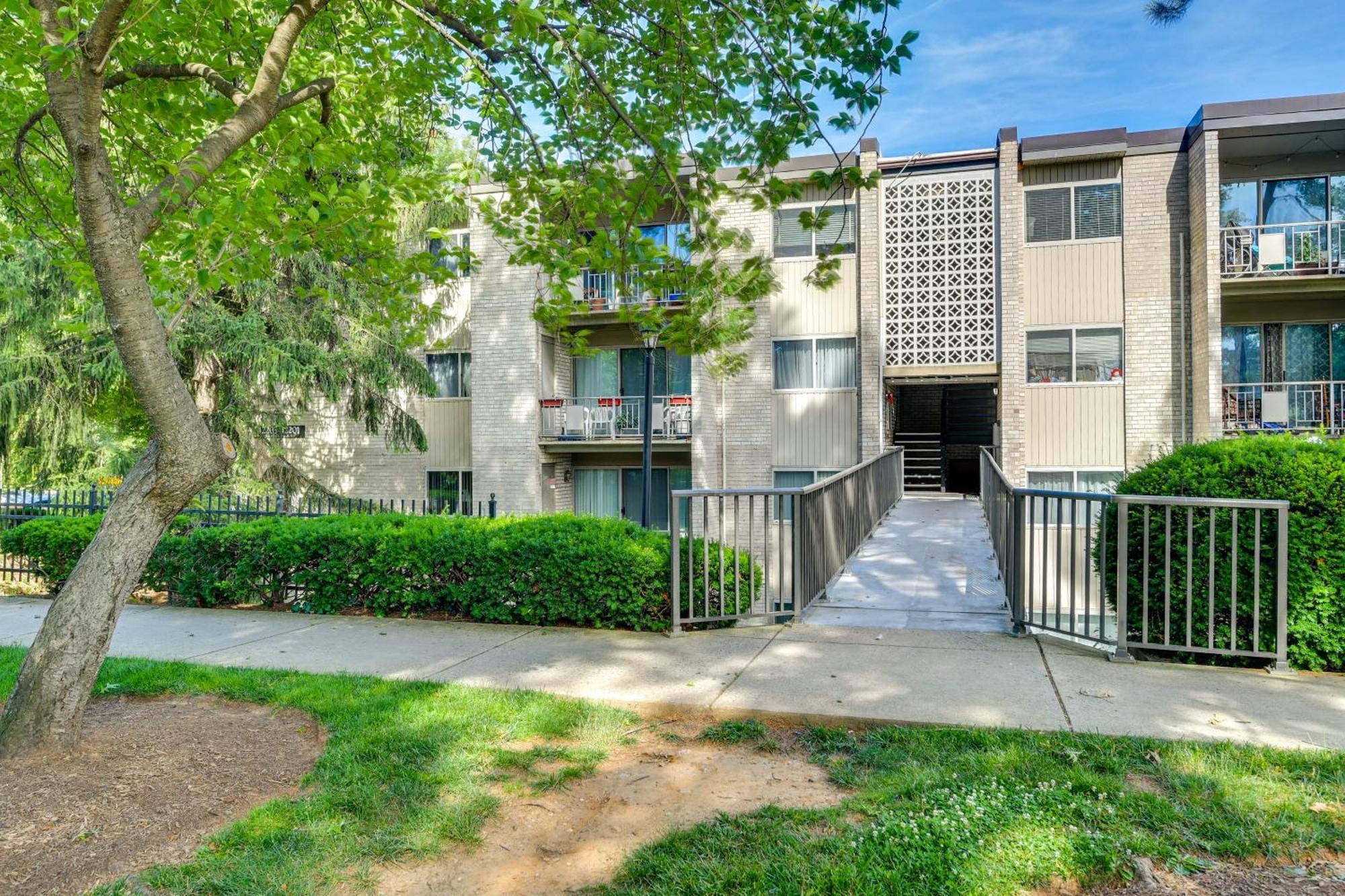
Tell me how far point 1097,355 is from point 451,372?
1487 centimetres

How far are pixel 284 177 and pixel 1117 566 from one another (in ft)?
21.7

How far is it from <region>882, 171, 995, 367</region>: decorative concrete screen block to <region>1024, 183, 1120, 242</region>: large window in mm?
836

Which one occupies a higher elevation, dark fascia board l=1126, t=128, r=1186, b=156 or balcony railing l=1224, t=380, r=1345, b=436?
dark fascia board l=1126, t=128, r=1186, b=156

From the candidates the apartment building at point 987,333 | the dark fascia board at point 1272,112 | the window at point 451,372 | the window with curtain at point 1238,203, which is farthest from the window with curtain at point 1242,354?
the window at point 451,372

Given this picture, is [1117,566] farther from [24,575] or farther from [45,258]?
[45,258]

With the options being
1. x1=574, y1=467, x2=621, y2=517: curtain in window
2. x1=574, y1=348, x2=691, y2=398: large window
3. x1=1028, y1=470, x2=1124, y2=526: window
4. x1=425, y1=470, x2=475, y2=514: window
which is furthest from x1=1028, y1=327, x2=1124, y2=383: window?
x1=425, y1=470, x2=475, y2=514: window

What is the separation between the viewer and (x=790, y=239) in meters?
18.6

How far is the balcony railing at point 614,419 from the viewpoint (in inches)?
720

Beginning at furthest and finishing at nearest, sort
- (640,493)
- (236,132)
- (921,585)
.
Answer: (640,493), (921,585), (236,132)

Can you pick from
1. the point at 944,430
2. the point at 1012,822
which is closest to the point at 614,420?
the point at 944,430

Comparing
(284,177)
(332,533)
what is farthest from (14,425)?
(284,177)

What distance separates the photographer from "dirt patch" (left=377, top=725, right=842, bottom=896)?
300cm

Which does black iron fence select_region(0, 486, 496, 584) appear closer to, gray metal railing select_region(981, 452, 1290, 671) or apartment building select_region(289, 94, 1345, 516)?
apartment building select_region(289, 94, 1345, 516)

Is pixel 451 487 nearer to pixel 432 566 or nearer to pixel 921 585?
pixel 432 566
